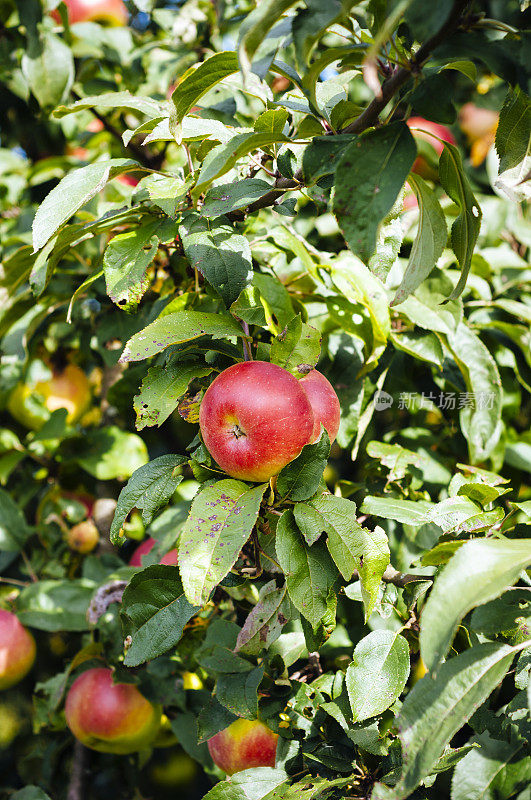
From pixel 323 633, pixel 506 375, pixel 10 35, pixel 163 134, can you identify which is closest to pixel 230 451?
pixel 323 633

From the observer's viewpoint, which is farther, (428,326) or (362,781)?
(428,326)

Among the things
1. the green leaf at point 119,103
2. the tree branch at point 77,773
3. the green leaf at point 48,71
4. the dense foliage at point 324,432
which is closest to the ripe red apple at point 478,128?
the dense foliage at point 324,432

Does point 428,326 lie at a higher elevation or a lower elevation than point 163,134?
lower

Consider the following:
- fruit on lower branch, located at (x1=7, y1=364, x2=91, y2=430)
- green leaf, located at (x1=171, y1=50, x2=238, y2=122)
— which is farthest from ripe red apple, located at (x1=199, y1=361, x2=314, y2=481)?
fruit on lower branch, located at (x1=7, y1=364, x2=91, y2=430)

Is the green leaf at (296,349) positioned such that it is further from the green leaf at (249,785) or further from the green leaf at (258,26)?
the green leaf at (249,785)

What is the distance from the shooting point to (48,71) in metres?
1.22

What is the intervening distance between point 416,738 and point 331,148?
1.57ft

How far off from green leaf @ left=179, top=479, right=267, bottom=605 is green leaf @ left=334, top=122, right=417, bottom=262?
0.77 feet

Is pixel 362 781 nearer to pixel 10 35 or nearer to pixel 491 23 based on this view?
pixel 491 23

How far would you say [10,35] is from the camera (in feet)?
4.49

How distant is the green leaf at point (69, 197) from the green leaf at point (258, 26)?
0.85 feet

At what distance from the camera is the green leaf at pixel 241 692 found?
653 mm

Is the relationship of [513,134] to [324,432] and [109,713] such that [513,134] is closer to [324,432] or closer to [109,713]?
[324,432]

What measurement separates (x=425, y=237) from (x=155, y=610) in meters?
0.46
